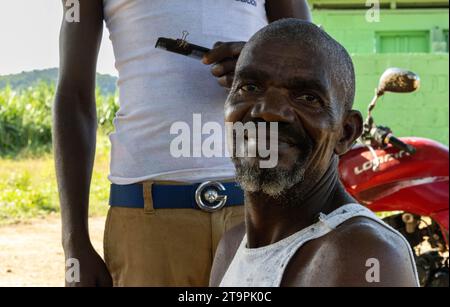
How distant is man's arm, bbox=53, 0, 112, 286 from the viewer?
2.16 metres

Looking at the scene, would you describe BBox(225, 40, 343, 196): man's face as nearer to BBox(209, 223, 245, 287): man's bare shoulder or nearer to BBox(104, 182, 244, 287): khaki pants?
BBox(209, 223, 245, 287): man's bare shoulder

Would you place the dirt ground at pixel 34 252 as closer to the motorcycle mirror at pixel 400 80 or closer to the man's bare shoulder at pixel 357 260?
the motorcycle mirror at pixel 400 80

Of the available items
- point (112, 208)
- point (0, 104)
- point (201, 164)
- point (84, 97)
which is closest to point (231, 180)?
point (201, 164)

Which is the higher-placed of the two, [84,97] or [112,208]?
[84,97]

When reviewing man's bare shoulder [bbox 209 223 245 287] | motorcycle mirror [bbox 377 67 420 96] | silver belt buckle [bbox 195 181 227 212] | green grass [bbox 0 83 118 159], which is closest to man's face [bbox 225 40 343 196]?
man's bare shoulder [bbox 209 223 245 287]

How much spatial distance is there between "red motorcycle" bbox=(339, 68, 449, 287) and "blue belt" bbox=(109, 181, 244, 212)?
224 centimetres

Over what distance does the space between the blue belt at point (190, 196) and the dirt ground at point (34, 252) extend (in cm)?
398

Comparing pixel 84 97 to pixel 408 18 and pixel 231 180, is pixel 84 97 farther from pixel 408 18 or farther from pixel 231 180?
pixel 408 18

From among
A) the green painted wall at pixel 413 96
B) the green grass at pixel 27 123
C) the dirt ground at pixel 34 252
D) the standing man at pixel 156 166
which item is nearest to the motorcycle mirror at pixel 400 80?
the standing man at pixel 156 166

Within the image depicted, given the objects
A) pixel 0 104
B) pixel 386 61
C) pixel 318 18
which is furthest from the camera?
pixel 0 104

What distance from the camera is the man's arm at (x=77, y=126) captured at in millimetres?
2156

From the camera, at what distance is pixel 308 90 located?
158 centimetres

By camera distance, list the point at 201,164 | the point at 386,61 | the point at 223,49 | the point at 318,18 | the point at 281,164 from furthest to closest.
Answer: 1. the point at 318,18
2. the point at 386,61
3. the point at 201,164
4. the point at 223,49
5. the point at 281,164

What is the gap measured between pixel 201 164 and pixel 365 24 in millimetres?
8875
